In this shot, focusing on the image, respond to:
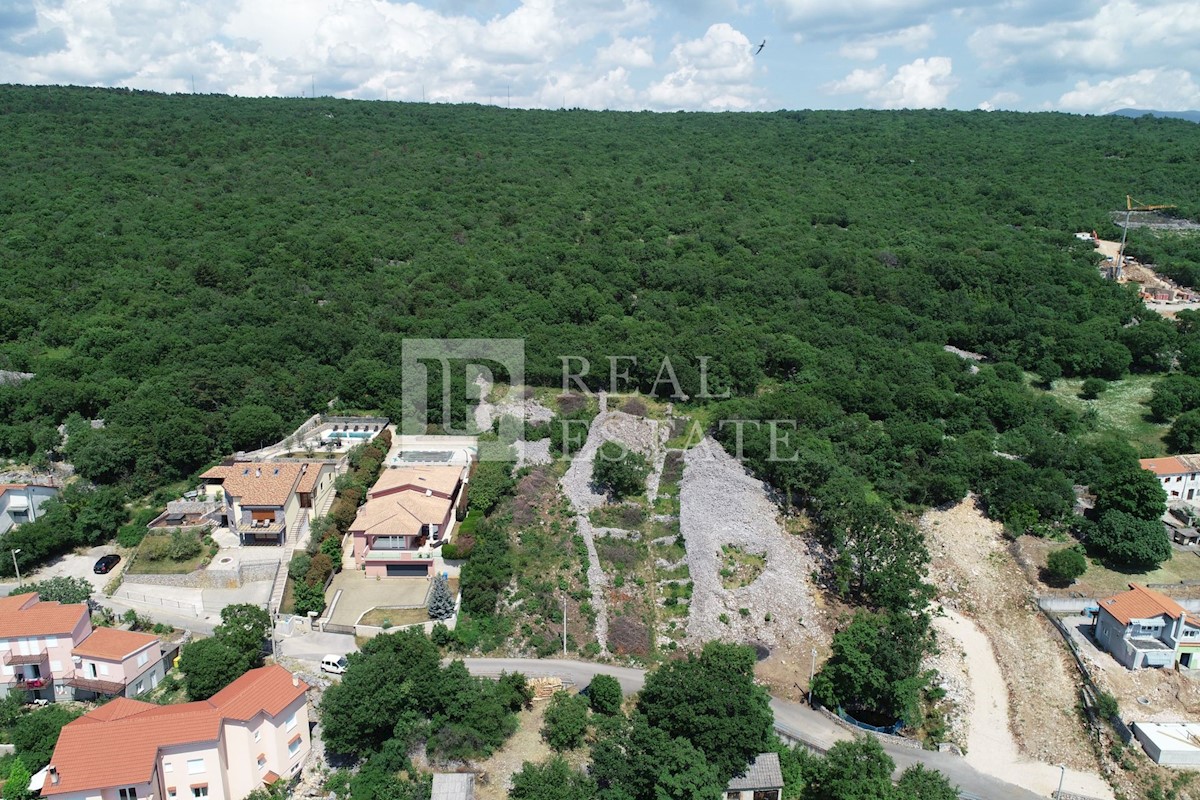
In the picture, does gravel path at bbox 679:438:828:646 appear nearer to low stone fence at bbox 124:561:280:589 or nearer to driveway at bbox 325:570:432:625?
driveway at bbox 325:570:432:625

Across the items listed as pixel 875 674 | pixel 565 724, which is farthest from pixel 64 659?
pixel 875 674

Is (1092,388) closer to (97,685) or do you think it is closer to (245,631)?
(245,631)

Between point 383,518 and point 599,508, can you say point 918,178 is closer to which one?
point 599,508

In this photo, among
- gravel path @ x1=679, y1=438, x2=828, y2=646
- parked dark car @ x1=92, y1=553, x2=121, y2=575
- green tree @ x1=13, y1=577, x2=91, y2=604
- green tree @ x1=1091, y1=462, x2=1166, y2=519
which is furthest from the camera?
green tree @ x1=1091, y1=462, x2=1166, y2=519

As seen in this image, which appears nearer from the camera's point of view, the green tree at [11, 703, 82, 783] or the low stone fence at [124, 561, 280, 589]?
the green tree at [11, 703, 82, 783]

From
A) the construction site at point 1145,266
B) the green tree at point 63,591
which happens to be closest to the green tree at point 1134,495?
the construction site at point 1145,266

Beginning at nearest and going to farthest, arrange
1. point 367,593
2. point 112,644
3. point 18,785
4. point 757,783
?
point 18,785, point 757,783, point 112,644, point 367,593

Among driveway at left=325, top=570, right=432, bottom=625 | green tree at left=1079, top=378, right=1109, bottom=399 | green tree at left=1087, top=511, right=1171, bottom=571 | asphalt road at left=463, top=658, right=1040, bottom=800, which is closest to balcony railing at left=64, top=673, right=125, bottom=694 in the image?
driveway at left=325, top=570, right=432, bottom=625
